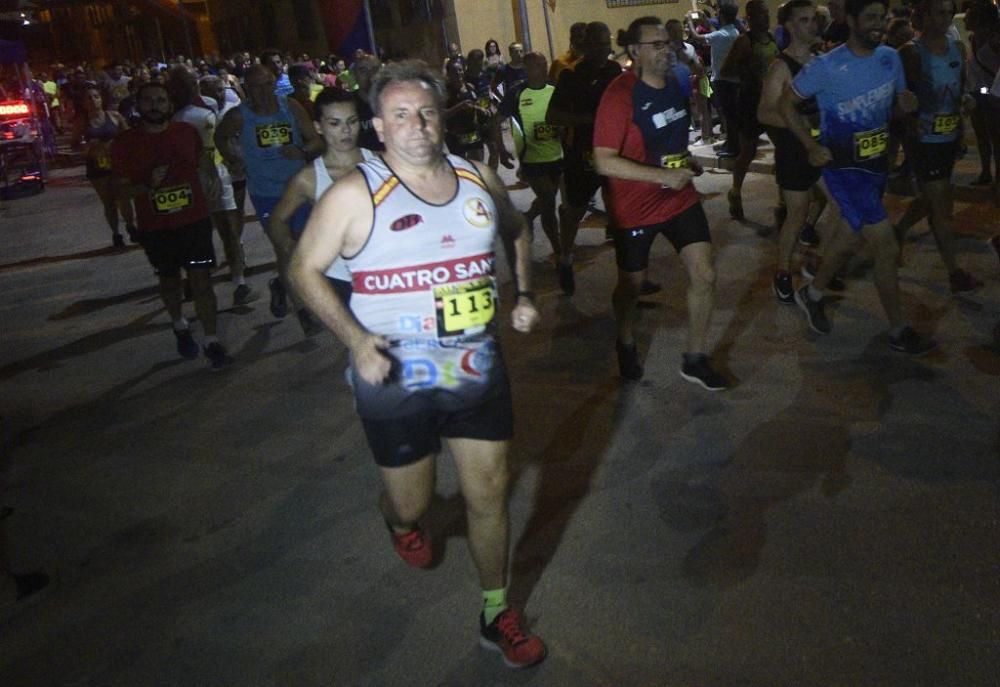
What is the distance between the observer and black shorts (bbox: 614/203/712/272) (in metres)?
5.14

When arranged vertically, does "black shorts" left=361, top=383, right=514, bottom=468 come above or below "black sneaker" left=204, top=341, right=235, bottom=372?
above

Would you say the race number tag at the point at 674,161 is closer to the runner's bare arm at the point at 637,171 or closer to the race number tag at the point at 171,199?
the runner's bare arm at the point at 637,171

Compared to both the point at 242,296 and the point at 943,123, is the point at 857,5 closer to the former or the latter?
the point at 943,123

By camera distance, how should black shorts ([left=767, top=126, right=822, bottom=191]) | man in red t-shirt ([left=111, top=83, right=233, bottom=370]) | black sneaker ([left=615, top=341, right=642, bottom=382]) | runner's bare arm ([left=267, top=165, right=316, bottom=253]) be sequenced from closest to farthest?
runner's bare arm ([left=267, top=165, right=316, bottom=253])
black sneaker ([left=615, top=341, right=642, bottom=382])
black shorts ([left=767, top=126, right=822, bottom=191])
man in red t-shirt ([left=111, top=83, right=233, bottom=370])

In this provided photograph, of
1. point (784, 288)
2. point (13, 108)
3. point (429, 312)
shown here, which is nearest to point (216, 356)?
point (784, 288)

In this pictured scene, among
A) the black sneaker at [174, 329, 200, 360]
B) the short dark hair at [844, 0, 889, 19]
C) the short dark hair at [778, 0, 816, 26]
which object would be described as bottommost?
the black sneaker at [174, 329, 200, 360]

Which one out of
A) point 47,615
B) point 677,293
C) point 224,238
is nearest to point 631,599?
point 47,615

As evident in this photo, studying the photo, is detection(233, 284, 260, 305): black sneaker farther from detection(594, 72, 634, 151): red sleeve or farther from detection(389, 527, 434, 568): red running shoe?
detection(389, 527, 434, 568): red running shoe

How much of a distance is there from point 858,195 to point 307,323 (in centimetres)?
403

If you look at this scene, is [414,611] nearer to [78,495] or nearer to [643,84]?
[78,495]

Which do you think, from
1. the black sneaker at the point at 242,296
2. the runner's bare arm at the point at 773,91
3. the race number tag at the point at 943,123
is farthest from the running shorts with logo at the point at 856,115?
the black sneaker at the point at 242,296

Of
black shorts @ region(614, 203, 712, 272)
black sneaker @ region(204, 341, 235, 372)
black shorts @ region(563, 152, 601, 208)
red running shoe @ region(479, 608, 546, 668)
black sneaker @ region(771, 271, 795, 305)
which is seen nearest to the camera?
red running shoe @ region(479, 608, 546, 668)

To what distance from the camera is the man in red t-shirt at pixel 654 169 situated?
5.00 m

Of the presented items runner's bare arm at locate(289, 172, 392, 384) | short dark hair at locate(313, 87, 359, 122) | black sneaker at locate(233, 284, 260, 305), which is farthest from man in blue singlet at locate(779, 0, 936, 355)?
black sneaker at locate(233, 284, 260, 305)
